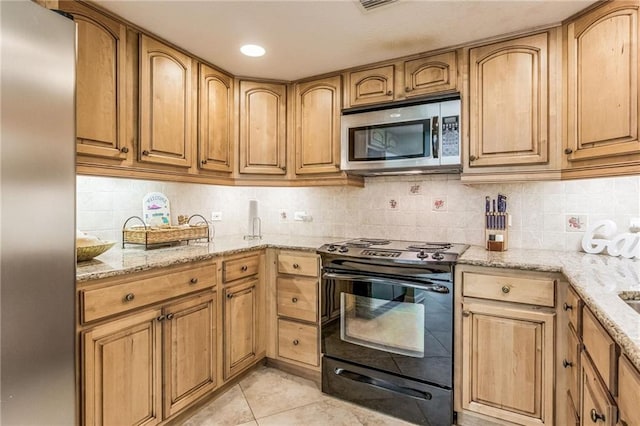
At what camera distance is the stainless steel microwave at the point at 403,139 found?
7.09 ft

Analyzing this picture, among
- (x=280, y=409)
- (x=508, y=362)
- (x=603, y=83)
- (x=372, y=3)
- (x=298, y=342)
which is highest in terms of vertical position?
(x=372, y=3)

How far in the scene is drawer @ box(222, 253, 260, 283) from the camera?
221 cm

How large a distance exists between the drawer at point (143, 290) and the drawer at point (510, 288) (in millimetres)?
1487

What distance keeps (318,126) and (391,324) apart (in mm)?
1536

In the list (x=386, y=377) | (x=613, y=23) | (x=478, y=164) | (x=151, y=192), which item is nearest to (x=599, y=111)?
A: (x=613, y=23)

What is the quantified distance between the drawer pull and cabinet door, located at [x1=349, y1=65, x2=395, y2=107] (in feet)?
6.39

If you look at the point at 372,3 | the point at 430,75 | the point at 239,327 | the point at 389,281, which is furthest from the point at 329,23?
the point at 239,327

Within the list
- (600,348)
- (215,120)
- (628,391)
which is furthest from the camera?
(215,120)

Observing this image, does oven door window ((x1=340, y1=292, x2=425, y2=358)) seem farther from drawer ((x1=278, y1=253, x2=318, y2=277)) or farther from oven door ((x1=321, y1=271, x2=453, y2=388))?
drawer ((x1=278, y1=253, x2=318, y2=277))

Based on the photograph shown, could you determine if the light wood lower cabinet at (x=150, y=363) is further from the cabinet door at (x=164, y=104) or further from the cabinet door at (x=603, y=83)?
the cabinet door at (x=603, y=83)

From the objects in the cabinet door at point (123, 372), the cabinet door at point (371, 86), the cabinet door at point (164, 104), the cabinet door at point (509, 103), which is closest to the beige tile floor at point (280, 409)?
the cabinet door at point (123, 372)

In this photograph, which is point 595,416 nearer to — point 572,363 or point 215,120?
point 572,363

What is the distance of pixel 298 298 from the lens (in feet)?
7.99

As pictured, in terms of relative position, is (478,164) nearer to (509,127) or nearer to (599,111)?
(509,127)
